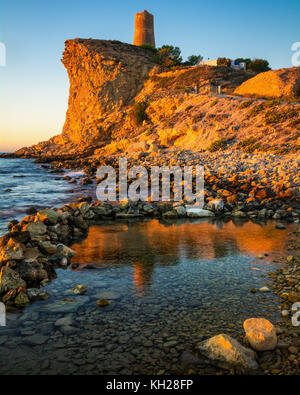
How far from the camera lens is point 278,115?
25.1 meters

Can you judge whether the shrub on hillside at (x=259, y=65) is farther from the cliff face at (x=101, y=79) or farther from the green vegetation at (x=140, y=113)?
the green vegetation at (x=140, y=113)

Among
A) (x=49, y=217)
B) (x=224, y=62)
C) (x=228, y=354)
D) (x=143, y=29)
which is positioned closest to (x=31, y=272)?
(x=49, y=217)

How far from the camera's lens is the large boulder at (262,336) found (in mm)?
3791

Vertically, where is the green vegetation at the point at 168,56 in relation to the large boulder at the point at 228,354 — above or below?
above

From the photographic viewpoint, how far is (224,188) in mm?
15164

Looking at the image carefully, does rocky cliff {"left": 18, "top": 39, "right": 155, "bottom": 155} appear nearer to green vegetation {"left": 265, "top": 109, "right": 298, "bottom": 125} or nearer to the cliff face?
the cliff face

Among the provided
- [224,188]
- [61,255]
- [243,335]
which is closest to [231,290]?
[243,335]

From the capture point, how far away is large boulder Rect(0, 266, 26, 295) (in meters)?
5.39

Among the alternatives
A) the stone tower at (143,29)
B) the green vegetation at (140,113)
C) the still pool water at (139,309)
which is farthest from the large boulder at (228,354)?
the stone tower at (143,29)

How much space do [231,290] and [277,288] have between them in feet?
2.69

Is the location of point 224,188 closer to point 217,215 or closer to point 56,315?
point 217,215

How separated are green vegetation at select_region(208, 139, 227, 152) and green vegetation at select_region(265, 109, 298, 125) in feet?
12.5

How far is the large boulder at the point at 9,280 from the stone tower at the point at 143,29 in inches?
3619

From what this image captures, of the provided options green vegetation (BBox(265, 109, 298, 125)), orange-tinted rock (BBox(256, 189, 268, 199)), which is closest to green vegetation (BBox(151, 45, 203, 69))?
green vegetation (BBox(265, 109, 298, 125))
